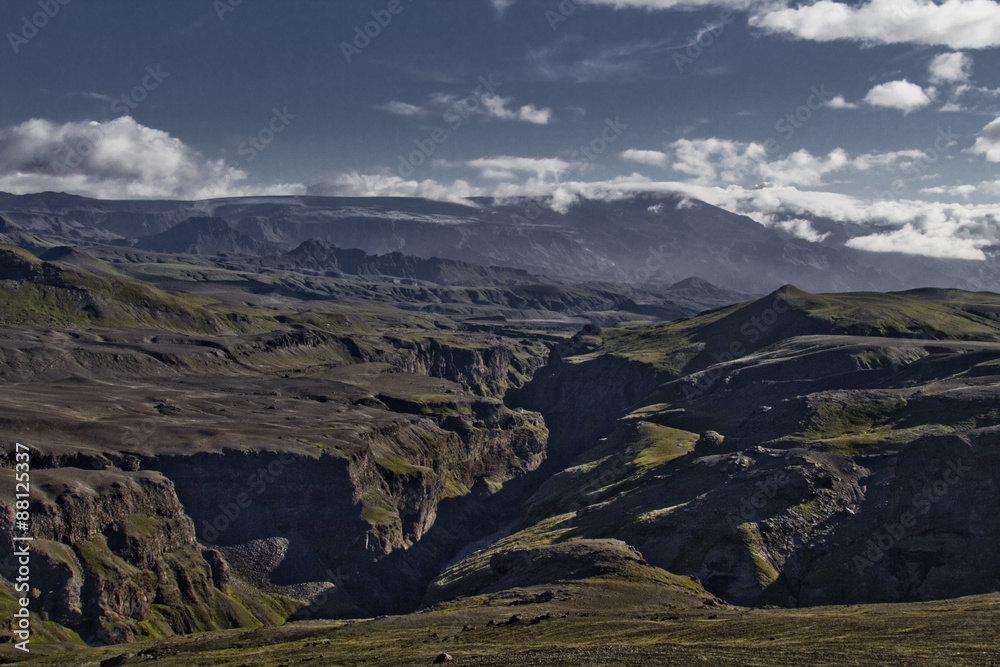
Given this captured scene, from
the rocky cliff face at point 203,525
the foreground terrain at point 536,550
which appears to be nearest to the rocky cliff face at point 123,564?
the rocky cliff face at point 203,525

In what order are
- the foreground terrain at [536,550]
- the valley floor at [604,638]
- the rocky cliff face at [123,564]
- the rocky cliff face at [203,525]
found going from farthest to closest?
1. the rocky cliff face at [203,525]
2. the rocky cliff face at [123,564]
3. the foreground terrain at [536,550]
4. the valley floor at [604,638]

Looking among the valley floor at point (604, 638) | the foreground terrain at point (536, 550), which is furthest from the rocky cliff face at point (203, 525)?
the valley floor at point (604, 638)

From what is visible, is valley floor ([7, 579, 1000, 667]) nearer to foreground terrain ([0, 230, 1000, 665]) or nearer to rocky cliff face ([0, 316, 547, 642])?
foreground terrain ([0, 230, 1000, 665])

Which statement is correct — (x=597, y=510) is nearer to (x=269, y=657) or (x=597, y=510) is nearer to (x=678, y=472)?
(x=678, y=472)

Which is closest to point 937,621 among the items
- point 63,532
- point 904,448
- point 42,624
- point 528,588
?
point 528,588

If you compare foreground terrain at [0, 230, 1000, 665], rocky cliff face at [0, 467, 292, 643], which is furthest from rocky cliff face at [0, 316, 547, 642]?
foreground terrain at [0, 230, 1000, 665]

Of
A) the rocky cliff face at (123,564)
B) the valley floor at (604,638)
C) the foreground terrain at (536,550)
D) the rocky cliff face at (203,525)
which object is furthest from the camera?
the rocky cliff face at (203,525)

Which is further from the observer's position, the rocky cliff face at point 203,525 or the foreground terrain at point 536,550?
the rocky cliff face at point 203,525

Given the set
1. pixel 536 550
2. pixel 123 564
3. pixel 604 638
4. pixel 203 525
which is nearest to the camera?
pixel 604 638

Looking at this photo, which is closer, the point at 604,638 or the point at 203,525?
the point at 604,638

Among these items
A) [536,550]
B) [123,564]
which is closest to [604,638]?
[536,550]

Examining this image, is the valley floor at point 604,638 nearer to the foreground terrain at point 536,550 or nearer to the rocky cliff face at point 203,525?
the foreground terrain at point 536,550

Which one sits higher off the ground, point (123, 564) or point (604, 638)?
point (604, 638)

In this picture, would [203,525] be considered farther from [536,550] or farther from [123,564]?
[536,550]
